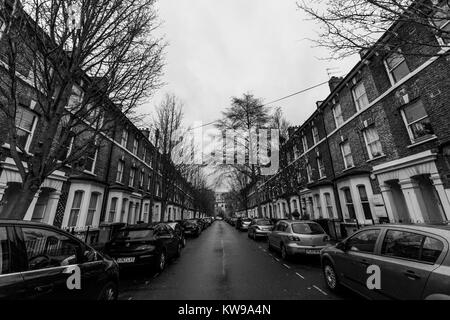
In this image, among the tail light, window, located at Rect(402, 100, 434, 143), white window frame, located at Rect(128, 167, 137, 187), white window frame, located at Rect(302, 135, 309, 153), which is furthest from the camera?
white window frame, located at Rect(302, 135, 309, 153)

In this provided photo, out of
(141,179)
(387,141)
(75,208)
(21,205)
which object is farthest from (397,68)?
(141,179)

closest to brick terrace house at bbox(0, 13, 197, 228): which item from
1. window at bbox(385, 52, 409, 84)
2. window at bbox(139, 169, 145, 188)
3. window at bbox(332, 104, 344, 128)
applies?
window at bbox(139, 169, 145, 188)

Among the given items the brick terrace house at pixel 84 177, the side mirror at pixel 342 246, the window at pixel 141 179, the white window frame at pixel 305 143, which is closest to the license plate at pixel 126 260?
→ the brick terrace house at pixel 84 177

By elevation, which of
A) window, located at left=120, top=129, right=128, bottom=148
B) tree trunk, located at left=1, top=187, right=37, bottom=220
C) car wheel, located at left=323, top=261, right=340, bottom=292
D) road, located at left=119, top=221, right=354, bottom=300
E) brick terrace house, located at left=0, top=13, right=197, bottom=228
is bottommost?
road, located at left=119, top=221, right=354, bottom=300

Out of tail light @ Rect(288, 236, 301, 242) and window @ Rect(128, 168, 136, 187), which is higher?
window @ Rect(128, 168, 136, 187)

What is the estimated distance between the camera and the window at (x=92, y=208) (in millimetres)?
12111

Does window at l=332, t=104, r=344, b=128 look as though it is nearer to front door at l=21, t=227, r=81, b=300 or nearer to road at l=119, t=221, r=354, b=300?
road at l=119, t=221, r=354, b=300

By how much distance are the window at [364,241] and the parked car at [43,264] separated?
494 centimetres

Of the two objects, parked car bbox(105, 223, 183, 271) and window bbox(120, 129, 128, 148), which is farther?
window bbox(120, 129, 128, 148)

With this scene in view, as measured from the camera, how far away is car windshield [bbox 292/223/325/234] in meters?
7.85

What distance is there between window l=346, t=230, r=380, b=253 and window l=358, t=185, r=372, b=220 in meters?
8.85

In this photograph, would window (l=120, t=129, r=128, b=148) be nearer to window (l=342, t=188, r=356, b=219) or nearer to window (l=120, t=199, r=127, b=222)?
window (l=120, t=199, r=127, b=222)

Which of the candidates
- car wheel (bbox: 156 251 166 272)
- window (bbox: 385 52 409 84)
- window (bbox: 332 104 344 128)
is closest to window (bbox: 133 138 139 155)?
car wheel (bbox: 156 251 166 272)

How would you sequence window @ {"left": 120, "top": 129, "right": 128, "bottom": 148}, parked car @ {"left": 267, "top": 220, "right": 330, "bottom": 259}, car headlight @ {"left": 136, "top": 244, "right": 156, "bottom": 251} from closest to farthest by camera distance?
car headlight @ {"left": 136, "top": 244, "right": 156, "bottom": 251} → parked car @ {"left": 267, "top": 220, "right": 330, "bottom": 259} → window @ {"left": 120, "top": 129, "right": 128, "bottom": 148}
